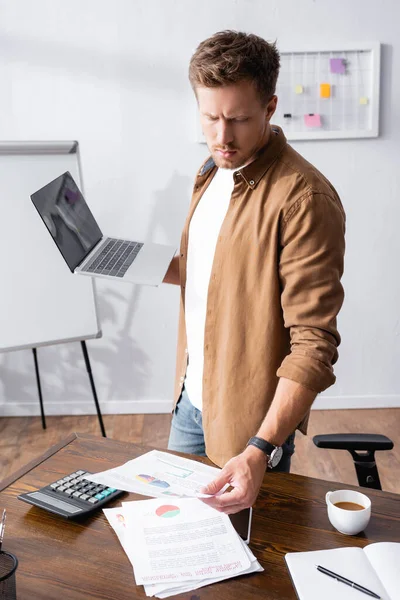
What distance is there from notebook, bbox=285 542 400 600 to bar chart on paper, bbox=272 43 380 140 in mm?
2526

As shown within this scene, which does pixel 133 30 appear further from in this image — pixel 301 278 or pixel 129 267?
pixel 301 278

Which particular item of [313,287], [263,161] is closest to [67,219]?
[263,161]

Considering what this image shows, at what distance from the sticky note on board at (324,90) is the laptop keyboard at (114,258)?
1.80 meters

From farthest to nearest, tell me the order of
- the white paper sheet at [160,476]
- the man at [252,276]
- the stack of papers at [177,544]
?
the man at [252,276]
the white paper sheet at [160,476]
the stack of papers at [177,544]

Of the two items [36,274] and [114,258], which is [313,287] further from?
[36,274]

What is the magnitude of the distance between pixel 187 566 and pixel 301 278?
0.57 m

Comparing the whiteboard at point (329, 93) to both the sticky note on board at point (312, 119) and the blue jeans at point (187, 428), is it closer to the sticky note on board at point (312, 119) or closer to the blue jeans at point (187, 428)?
the sticky note on board at point (312, 119)

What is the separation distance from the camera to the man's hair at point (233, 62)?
4.27 feet

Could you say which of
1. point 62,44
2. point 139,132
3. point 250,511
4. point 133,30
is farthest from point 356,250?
point 250,511

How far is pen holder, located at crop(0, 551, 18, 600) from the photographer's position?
93 cm

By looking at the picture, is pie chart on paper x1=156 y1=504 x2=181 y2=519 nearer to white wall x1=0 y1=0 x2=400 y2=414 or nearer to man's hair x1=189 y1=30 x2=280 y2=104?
man's hair x1=189 y1=30 x2=280 y2=104

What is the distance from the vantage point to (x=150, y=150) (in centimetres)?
337

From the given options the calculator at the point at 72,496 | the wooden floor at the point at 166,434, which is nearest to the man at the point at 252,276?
the calculator at the point at 72,496

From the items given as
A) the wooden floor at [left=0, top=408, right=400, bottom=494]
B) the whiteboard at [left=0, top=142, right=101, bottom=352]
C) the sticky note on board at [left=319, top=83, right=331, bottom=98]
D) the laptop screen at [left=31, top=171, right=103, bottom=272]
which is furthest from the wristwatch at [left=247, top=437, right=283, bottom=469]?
the sticky note on board at [left=319, top=83, right=331, bottom=98]
